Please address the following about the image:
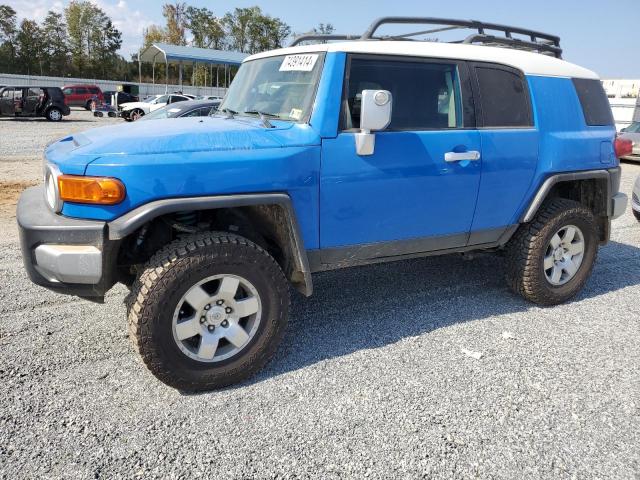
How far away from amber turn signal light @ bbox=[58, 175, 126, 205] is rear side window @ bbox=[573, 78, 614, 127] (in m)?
3.61

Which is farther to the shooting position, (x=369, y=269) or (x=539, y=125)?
(x=369, y=269)

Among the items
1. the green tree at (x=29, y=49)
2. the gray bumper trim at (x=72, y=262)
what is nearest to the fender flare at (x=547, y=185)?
the gray bumper trim at (x=72, y=262)

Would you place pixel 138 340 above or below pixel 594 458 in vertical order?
above

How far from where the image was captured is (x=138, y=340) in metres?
2.63

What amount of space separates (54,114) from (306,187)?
2426 centimetres

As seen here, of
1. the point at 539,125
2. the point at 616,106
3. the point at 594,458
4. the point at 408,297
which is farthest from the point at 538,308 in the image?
the point at 616,106

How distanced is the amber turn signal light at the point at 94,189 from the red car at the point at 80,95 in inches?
1335

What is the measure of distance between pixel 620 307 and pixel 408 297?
1.83 metres

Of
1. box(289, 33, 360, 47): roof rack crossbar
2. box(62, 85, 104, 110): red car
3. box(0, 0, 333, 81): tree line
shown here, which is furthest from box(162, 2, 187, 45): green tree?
box(289, 33, 360, 47): roof rack crossbar

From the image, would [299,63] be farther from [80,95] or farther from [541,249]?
[80,95]

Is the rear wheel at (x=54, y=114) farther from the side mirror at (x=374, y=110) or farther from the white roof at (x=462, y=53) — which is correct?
the side mirror at (x=374, y=110)

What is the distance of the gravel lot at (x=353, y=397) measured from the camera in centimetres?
232

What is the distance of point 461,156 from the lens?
334 centimetres

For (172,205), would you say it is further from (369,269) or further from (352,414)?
(369,269)
